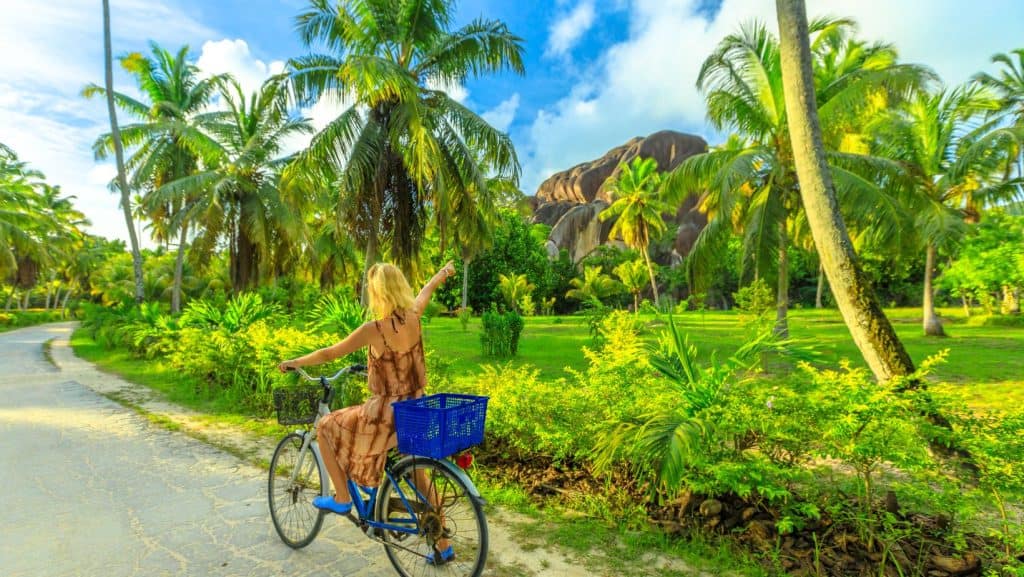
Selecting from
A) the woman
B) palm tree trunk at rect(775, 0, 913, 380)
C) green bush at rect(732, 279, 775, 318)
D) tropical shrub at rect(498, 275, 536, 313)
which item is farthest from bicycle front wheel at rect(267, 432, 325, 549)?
tropical shrub at rect(498, 275, 536, 313)

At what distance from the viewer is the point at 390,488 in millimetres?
2898

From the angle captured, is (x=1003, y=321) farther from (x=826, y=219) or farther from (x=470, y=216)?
(x=826, y=219)

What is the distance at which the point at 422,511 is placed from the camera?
9.24 ft

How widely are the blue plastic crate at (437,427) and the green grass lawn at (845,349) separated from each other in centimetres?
264

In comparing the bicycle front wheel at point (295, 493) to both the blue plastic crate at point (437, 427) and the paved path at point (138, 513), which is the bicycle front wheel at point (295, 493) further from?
the blue plastic crate at point (437, 427)

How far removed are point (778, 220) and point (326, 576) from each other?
12.6 meters

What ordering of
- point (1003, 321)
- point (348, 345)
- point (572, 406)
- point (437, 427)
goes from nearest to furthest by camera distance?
point (437, 427)
point (348, 345)
point (572, 406)
point (1003, 321)

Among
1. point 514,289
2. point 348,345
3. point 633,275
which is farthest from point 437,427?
point 633,275

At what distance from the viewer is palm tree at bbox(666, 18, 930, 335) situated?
11.0 metres

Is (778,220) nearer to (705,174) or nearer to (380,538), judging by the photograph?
(705,174)

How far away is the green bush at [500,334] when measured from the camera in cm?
1258

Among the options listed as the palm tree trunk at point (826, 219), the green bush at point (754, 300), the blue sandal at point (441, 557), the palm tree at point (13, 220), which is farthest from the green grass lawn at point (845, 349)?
the palm tree at point (13, 220)

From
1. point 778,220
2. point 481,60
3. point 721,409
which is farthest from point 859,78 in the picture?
point 721,409

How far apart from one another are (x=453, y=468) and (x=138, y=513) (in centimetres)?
289
